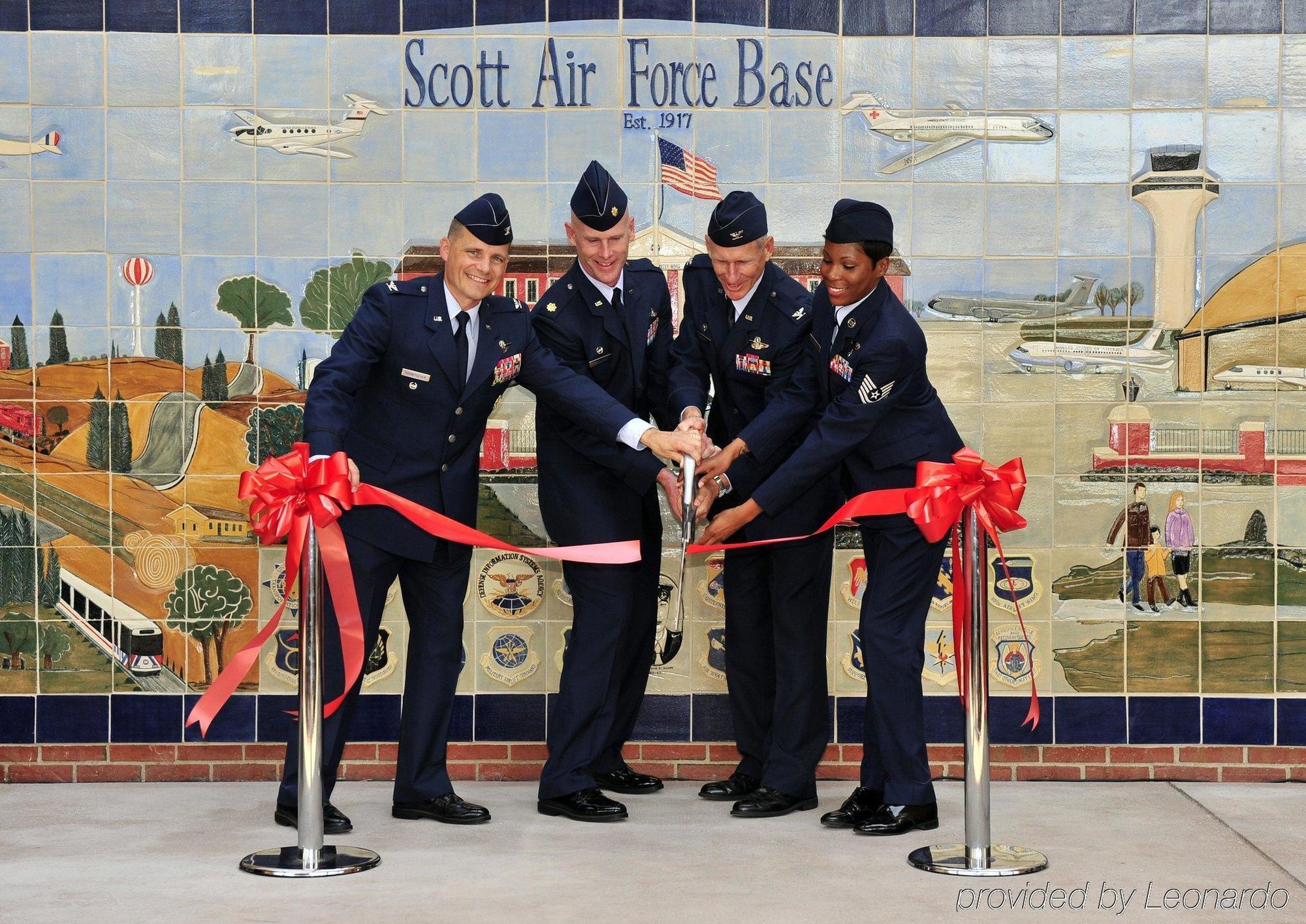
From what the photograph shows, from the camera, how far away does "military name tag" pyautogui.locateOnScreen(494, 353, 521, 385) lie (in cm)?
409

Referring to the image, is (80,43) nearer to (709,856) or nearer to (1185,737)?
(709,856)

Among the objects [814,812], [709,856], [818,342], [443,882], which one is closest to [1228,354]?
[818,342]

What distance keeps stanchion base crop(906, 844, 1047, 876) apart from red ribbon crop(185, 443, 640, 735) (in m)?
1.38

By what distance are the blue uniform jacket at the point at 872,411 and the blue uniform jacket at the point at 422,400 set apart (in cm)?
54

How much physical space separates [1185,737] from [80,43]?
4099 millimetres

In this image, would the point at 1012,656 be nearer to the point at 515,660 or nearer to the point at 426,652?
the point at 515,660

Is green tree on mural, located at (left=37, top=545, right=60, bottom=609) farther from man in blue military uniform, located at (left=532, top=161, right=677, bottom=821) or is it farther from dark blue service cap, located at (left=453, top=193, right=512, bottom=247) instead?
dark blue service cap, located at (left=453, top=193, right=512, bottom=247)

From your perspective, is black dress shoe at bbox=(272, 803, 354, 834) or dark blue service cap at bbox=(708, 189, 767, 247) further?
dark blue service cap at bbox=(708, 189, 767, 247)

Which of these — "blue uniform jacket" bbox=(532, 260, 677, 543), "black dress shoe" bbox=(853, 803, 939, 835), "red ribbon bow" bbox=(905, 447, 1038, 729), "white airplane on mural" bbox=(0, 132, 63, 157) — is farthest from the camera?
"white airplane on mural" bbox=(0, 132, 63, 157)

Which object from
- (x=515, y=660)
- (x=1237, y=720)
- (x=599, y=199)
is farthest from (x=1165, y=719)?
(x=599, y=199)

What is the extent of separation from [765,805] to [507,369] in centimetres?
143

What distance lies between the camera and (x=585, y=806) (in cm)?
409

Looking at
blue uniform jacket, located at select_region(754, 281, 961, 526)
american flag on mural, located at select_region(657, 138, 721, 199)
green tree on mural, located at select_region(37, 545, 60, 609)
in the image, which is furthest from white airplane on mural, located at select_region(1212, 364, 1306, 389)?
green tree on mural, located at select_region(37, 545, 60, 609)

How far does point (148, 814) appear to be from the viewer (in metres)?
4.14
